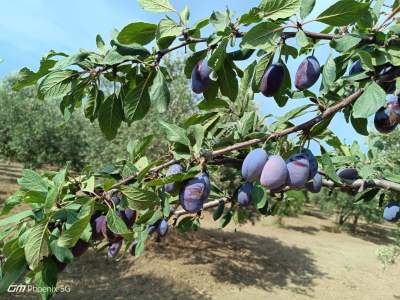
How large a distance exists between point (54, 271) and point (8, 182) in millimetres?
19860

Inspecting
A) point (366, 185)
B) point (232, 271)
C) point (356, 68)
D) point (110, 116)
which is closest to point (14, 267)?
point (110, 116)

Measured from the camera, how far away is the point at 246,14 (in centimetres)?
94

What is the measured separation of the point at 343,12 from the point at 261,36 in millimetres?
206

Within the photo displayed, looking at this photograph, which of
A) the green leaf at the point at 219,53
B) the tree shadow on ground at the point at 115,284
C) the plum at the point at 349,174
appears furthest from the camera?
the tree shadow on ground at the point at 115,284

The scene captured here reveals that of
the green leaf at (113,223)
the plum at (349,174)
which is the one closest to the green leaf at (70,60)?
the green leaf at (113,223)

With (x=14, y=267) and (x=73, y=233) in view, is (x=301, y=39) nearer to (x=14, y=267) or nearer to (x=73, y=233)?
(x=73, y=233)

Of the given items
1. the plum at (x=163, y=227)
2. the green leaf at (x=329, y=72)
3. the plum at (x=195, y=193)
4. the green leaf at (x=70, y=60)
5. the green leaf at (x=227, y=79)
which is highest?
the green leaf at (x=329, y=72)

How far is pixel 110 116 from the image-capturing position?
1.24 metres

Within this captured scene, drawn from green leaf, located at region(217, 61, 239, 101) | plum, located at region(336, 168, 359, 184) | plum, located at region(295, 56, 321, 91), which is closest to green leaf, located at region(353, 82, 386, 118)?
plum, located at region(295, 56, 321, 91)

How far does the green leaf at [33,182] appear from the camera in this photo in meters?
1.07

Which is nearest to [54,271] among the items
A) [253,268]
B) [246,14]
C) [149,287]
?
[246,14]

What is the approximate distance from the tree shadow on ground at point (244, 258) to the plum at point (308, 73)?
9.24 m

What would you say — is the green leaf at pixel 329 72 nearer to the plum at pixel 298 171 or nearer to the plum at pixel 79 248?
the plum at pixel 298 171

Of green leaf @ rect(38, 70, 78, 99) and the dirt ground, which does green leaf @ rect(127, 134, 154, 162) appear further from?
the dirt ground
